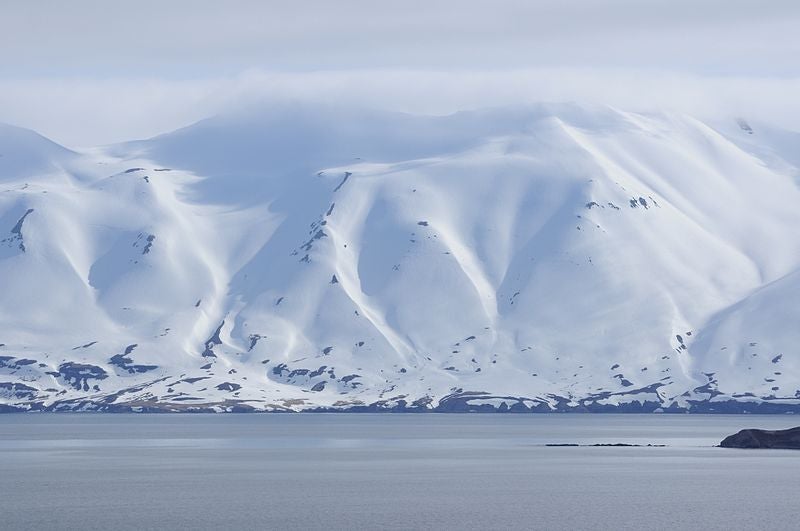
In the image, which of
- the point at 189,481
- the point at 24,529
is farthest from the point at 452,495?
the point at 24,529

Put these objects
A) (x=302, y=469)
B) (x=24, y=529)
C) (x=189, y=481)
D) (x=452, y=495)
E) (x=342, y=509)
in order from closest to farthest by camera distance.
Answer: (x=24, y=529), (x=342, y=509), (x=452, y=495), (x=189, y=481), (x=302, y=469)

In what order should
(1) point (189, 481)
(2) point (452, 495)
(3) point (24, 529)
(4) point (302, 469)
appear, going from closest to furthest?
(3) point (24, 529) → (2) point (452, 495) → (1) point (189, 481) → (4) point (302, 469)

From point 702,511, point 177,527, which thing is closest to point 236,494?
point 177,527

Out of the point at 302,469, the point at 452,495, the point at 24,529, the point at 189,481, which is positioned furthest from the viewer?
the point at 302,469

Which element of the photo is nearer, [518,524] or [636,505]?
[518,524]

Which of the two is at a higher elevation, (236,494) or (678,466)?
(236,494)

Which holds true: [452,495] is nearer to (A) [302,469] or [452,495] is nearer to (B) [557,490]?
(B) [557,490]

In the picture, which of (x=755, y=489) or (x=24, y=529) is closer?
(x=24, y=529)

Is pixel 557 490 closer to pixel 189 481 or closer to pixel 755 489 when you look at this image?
pixel 755 489

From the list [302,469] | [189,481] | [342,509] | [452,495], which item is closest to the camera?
[342,509]
